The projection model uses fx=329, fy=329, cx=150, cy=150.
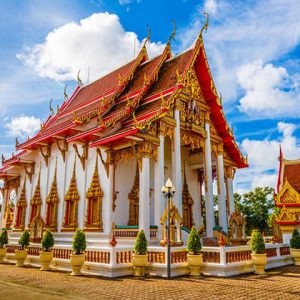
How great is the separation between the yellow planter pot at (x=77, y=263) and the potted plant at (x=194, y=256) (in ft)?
9.51

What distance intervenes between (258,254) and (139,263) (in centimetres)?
344

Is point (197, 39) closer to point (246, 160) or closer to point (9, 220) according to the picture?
point (246, 160)

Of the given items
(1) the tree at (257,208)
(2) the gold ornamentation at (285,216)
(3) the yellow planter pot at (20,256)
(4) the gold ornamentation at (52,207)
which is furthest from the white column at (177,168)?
(1) the tree at (257,208)

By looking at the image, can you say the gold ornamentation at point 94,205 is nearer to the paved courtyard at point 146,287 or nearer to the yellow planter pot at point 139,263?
the paved courtyard at point 146,287

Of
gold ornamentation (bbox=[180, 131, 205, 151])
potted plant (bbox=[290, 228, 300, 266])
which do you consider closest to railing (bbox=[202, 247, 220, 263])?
potted plant (bbox=[290, 228, 300, 266])

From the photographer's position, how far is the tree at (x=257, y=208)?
28656mm

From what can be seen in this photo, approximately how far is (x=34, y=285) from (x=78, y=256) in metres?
1.92

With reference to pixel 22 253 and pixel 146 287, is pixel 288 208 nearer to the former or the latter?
pixel 146 287

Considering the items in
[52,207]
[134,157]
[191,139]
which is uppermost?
[191,139]

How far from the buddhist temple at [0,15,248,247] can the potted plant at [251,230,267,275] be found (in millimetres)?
2434

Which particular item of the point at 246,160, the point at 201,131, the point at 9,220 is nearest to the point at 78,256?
the point at 201,131

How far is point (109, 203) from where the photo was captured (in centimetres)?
1237

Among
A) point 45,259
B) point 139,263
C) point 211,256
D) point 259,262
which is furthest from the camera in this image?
point 45,259

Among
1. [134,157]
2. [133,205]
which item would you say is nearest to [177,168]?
[134,157]
